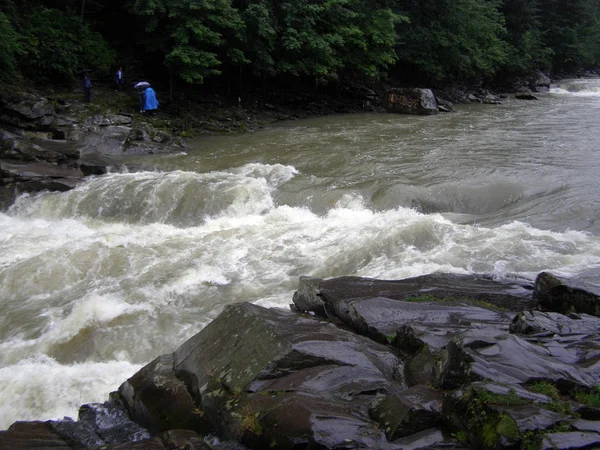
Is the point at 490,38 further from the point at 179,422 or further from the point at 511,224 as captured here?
the point at 179,422

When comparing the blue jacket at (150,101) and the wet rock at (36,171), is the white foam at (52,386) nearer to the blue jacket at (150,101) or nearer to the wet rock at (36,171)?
the wet rock at (36,171)

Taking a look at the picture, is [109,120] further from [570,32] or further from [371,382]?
[570,32]

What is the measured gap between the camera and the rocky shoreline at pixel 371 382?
356cm

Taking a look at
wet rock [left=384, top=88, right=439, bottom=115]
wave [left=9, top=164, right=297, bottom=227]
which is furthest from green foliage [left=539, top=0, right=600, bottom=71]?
wave [left=9, top=164, right=297, bottom=227]

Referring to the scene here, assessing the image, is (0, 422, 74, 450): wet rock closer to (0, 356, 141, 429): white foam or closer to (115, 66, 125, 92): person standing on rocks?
(0, 356, 141, 429): white foam

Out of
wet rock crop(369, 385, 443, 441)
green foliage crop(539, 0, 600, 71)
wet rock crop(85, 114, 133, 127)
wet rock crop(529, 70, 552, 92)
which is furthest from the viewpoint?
green foliage crop(539, 0, 600, 71)

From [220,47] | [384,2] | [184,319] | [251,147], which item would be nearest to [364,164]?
[251,147]

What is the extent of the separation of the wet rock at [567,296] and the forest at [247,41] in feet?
51.1

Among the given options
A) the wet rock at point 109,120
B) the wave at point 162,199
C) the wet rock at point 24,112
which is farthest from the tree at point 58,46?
the wave at point 162,199

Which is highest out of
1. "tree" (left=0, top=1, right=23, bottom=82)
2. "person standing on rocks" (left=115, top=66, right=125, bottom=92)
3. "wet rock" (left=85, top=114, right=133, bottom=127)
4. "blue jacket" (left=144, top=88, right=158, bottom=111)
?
"tree" (left=0, top=1, right=23, bottom=82)

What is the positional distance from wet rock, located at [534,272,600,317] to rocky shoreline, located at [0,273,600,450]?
1cm

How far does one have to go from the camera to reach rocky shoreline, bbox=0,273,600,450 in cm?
356

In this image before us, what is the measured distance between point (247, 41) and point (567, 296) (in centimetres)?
1761

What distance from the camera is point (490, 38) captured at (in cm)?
3250
